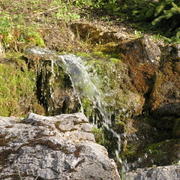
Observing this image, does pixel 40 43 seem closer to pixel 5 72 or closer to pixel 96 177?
pixel 5 72

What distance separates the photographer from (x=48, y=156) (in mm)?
3529

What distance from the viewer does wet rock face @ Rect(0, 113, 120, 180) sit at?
11.2 feet

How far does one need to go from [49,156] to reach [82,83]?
3.89m

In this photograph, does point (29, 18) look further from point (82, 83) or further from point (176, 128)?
point (176, 128)

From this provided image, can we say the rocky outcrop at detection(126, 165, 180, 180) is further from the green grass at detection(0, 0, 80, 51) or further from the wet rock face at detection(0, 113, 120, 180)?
the green grass at detection(0, 0, 80, 51)

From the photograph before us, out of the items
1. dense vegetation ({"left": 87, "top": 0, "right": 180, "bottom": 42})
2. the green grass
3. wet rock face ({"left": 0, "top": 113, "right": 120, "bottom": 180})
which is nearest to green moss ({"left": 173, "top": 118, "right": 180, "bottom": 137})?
wet rock face ({"left": 0, "top": 113, "right": 120, "bottom": 180})

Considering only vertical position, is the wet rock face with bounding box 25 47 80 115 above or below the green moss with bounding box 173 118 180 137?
above

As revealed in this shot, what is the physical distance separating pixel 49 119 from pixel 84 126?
0.39 m

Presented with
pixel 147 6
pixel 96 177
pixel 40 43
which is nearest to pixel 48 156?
pixel 96 177

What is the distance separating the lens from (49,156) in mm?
3531

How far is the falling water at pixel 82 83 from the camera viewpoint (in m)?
7.16

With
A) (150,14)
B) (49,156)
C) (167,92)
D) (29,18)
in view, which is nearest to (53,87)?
(167,92)

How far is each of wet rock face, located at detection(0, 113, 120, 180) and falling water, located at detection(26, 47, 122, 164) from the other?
3.11m

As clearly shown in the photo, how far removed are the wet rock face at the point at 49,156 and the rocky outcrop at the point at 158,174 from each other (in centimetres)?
92
